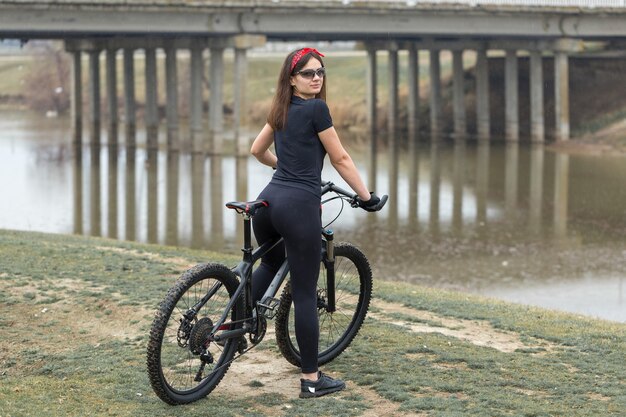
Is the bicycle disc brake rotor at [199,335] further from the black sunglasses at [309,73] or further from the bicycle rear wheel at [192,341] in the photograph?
the black sunglasses at [309,73]

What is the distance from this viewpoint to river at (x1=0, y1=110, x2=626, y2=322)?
61.3 feet

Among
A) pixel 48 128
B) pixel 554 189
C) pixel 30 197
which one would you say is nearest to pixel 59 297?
pixel 30 197

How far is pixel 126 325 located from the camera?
29.9 ft

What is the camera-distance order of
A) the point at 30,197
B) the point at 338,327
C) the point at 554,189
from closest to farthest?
the point at 338,327 → the point at 30,197 → the point at 554,189

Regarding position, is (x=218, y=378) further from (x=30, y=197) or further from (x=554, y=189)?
(x=554, y=189)

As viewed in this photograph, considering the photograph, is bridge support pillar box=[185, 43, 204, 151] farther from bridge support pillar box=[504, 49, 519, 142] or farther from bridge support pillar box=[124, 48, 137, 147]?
bridge support pillar box=[504, 49, 519, 142]

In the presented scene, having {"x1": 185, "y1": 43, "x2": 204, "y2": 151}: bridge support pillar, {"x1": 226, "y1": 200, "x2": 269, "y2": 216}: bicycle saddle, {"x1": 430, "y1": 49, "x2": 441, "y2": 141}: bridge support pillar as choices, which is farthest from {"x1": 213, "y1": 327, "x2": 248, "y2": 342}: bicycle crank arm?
{"x1": 430, "y1": 49, "x2": 441, "y2": 141}: bridge support pillar

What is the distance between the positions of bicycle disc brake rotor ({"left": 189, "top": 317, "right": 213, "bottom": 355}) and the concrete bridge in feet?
110

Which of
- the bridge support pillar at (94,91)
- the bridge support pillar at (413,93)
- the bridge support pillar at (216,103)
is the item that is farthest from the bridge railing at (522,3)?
the bridge support pillar at (94,91)

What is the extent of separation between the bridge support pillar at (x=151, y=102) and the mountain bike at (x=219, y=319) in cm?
3964

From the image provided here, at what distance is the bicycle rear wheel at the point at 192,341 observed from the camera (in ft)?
22.2

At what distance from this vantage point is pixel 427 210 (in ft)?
89.9

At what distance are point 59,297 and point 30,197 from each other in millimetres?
20662

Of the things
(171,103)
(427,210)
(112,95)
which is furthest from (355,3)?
(427,210)
